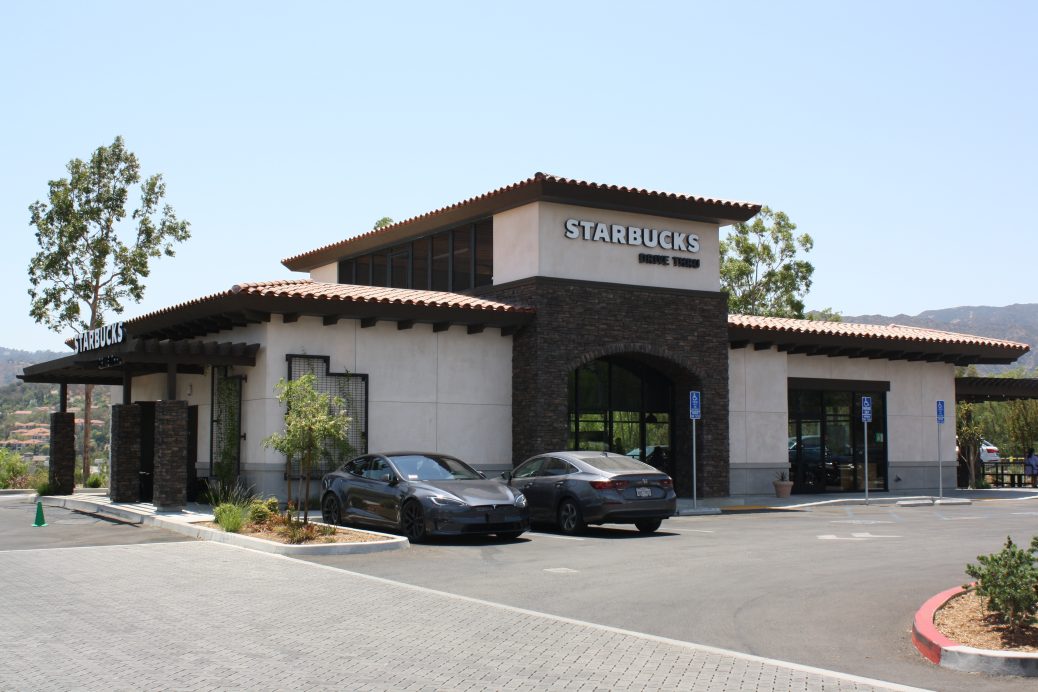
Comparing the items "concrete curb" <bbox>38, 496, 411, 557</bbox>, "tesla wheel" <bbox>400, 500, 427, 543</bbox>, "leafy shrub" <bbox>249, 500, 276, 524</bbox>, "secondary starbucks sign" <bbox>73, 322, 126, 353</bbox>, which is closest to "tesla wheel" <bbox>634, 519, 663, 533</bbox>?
"tesla wheel" <bbox>400, 500, 427, 543</bbox>

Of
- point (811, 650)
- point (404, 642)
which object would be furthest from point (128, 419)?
point (811, 650)

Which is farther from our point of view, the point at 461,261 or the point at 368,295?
the point at 461,261

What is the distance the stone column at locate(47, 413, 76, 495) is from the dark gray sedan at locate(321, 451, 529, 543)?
12386 mm

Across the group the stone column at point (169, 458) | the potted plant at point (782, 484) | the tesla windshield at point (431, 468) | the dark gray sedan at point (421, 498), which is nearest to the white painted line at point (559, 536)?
the dark gray sedan at point (421, 498)

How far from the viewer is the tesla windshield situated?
17969mm

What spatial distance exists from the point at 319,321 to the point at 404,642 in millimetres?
14527

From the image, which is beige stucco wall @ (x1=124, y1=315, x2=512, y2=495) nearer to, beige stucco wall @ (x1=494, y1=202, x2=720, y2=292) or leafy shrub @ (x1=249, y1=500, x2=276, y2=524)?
beige stucco wall @ (x1=494, y1=202, x2=720, y2=292)

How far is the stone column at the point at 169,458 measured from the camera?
21062 mm

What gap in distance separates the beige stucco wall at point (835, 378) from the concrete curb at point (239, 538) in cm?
1314

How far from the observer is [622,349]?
83.7 ft

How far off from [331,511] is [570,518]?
426 cm

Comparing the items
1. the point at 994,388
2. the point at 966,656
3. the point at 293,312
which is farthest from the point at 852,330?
the point at 966,656

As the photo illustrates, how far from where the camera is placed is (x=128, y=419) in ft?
79.1

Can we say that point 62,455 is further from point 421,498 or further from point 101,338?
point 421,498
